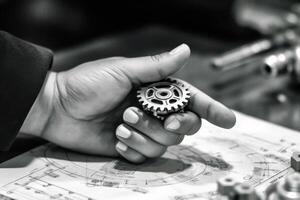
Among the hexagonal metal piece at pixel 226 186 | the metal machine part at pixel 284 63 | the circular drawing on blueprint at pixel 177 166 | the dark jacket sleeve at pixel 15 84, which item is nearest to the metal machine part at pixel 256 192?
the hexagonal metal piece at pixel 226 186

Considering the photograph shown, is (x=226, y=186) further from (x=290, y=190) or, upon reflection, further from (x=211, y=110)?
(x=211, y=110)

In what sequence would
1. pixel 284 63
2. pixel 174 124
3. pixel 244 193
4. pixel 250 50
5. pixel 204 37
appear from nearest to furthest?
pixel 244 193
pixel 174 124
pixel 284 63
pixel 250 50
pixel 204 37

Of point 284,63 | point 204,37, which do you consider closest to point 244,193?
point 284,63

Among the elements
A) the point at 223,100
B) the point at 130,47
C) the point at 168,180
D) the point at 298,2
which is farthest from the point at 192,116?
the point at 298,2

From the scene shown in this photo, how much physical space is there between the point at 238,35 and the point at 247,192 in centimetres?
101

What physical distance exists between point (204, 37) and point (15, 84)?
0.83 metres

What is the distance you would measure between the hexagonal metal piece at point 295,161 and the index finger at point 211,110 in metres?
0.11

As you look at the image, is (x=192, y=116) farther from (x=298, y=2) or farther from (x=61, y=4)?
(x=61, y=4)

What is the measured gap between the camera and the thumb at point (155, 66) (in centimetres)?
98

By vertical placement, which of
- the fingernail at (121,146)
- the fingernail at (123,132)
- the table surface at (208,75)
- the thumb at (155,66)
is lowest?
the fingernail at (121,146)

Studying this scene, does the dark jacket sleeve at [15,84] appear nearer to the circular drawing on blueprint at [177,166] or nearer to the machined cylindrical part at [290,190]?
the circular drawing on blueprint at [177,166]

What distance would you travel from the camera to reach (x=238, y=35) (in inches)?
67.9

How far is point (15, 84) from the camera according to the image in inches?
39.6

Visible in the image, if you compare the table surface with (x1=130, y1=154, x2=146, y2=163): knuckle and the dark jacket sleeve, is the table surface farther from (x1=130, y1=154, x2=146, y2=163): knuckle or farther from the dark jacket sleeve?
(x1=130, y1=154, x2=146, y2=163): knuckle
